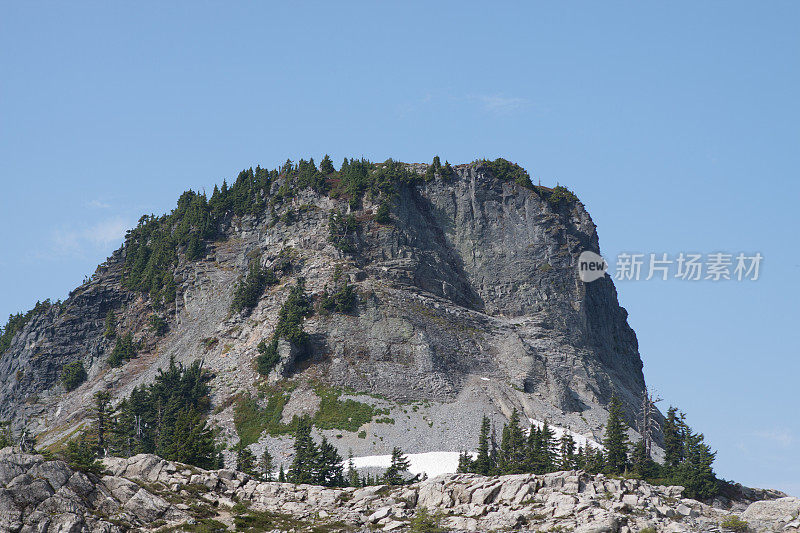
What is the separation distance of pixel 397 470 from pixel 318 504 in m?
38.2

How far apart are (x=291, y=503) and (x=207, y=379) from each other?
87.8 metres

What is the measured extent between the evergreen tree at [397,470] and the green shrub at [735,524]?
156ft

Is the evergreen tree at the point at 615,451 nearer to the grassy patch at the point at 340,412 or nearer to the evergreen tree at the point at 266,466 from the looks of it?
the grassy patch at the point at 340,412

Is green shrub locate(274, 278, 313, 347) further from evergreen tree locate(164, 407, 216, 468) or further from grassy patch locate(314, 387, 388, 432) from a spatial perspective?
evergreen tree locate(164, 407, 216, 468)

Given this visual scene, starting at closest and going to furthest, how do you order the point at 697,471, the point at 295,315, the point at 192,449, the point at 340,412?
the point at 192,449, the point at 697,471, the point at 340,412, the point at 295,315

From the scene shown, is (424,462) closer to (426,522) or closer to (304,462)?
(304,462)

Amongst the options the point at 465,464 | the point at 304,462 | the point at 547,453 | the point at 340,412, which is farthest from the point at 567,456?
the point at 340,412

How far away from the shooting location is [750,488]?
133 m

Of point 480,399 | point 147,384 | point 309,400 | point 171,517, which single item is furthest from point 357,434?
point 171,517

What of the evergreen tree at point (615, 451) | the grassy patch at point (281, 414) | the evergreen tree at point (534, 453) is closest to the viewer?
the evergreen tree at point (534, 453)

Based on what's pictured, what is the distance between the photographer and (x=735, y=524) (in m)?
83.5

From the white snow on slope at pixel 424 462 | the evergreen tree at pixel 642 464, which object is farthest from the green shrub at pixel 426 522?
the white snow on slope at pixel 424 462

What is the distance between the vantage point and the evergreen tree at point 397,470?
402 ft

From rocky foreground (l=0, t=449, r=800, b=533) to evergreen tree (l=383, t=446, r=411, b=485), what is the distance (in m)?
30.2
